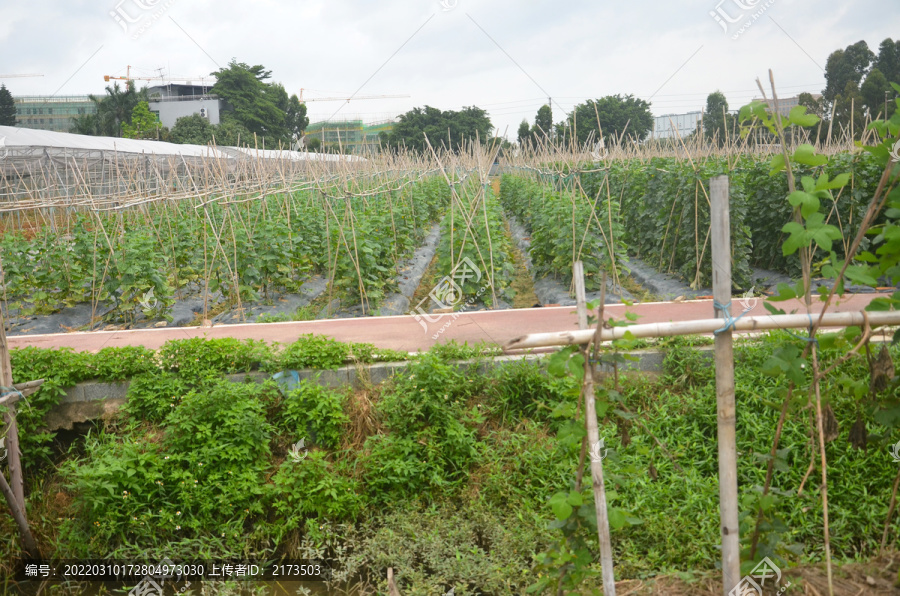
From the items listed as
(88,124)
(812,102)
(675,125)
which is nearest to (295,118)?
(88,124)

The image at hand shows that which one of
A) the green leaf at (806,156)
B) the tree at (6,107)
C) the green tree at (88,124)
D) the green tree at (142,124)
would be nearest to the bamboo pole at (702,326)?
the green leaf at (806,156)

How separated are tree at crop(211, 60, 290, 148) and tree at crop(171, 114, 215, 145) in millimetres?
2504

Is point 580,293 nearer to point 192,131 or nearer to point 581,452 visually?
point 581,452

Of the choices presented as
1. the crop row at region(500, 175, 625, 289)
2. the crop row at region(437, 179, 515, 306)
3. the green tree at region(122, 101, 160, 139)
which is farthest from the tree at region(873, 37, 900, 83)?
the green tree at region(122, 101, 160, 139)

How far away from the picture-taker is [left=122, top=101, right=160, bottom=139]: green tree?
1481 inches

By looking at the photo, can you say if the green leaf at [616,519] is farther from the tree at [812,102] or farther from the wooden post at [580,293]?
the tree at [812,102]

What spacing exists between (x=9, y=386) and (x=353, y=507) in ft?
7.69

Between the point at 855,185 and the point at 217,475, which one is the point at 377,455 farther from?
the point at 855,185

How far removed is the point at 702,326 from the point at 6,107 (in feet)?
148

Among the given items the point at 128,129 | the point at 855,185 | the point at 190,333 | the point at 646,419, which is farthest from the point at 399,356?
the point at 128,129

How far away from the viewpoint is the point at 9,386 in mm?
4012

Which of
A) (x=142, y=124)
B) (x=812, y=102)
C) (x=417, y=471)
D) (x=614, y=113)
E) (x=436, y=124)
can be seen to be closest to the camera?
(x=417, y=471)

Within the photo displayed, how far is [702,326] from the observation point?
2.34 meters

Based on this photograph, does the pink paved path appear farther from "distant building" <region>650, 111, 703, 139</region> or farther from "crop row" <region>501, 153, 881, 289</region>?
"distant building" <region>650, 111, 703, 139</region>
